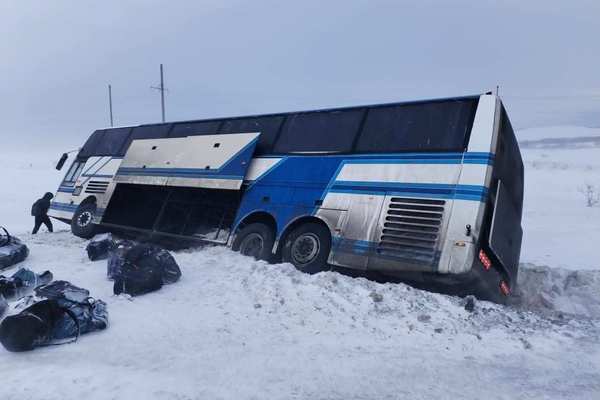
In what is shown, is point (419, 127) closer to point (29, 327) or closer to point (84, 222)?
point (29, 327)

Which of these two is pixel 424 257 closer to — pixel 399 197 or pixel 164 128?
pixel 399 197

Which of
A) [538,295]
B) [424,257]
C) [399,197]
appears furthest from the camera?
[538,295]

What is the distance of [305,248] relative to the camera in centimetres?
720

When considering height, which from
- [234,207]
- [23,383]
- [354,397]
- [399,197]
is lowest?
[23,383]

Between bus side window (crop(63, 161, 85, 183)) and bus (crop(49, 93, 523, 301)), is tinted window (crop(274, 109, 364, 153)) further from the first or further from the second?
bus side window (crop(63, 161, 85, 183))

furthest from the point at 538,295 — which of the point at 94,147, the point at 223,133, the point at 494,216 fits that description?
the point at 94,147

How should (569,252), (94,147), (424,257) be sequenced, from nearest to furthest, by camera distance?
(424,257) → (569,252) → (94,147)

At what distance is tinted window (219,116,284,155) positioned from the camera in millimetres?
8406

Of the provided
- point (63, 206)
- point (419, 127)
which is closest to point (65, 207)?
point (63, 206)

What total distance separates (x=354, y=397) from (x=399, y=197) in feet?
11.1

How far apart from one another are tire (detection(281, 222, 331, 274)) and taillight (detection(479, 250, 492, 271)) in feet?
7.05

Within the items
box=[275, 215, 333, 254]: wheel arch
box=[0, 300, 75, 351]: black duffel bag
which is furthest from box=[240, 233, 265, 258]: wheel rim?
box=[0, 300, 75, 351]: black duffel bag

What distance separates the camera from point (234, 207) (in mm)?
8609

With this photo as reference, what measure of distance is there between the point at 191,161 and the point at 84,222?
A: 3.89 metres
